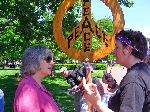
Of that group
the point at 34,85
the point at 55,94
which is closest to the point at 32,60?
the point at 34,85

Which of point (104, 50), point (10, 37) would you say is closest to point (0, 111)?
point (104, 50)

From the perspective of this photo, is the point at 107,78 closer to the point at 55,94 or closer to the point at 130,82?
the point at 130,82

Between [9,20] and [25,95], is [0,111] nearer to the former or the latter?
[25,95]

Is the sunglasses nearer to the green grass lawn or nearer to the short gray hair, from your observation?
the short gray hair

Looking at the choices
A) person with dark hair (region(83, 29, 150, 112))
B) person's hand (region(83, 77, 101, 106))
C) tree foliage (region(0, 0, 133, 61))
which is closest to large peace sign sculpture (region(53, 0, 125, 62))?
person with dark hair (region(83, 29, 150, 112))

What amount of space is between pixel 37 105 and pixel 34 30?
12119 mm

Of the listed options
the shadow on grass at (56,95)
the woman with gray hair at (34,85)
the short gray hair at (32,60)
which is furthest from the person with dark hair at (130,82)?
the shadow on grass at (56,95)

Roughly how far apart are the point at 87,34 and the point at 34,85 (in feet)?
7.27

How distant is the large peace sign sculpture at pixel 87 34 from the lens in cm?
527

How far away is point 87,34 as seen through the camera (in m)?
5.34

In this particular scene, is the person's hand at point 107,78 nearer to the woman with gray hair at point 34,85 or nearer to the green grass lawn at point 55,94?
the woman with gray hair at point 34,85

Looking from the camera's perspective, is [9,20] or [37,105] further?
[9,20]

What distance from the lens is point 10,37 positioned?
24.8 meters

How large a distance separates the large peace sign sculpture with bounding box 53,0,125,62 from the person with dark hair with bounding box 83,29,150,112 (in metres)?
2.33
